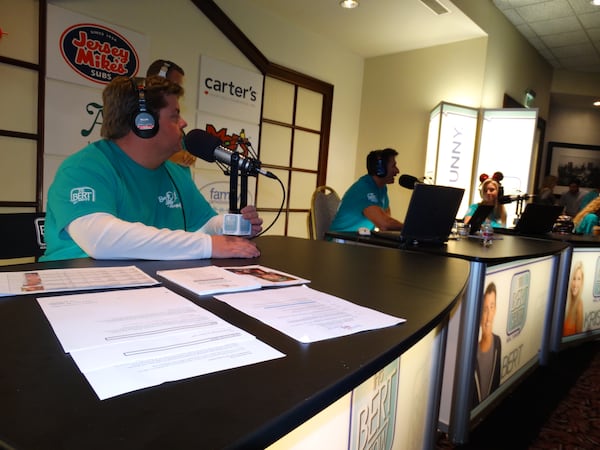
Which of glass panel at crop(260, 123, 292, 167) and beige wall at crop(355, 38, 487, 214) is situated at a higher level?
beige wall at crop(355, 38, 487, 214)

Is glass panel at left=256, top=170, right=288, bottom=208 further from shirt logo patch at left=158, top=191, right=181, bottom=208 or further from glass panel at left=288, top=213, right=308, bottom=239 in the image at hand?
shirt logo patch at left=158, top=191, right=181, bottom=208

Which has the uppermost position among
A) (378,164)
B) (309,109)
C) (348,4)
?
(348,4)

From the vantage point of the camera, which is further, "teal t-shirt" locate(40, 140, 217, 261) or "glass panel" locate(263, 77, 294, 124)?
"glass panel" locate(263, 77, 294, 124)

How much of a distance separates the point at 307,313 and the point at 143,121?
0.90 m

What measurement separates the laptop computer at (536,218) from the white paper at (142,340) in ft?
8.96

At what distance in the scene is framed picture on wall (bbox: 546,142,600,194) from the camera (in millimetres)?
6695

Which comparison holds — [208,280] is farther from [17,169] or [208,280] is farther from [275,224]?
[275,224]

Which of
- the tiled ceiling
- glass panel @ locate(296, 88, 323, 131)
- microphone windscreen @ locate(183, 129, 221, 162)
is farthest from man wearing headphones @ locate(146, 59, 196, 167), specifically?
the tiled ceiling

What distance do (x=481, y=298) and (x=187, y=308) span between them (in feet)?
4.20

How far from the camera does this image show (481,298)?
154 cm

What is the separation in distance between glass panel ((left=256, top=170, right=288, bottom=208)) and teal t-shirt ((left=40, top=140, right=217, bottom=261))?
2.45 metres

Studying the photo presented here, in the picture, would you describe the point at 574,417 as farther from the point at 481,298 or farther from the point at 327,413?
the point at 327,413

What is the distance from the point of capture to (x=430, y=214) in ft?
5.82

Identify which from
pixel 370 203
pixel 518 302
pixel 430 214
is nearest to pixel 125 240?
pixel 430 214
